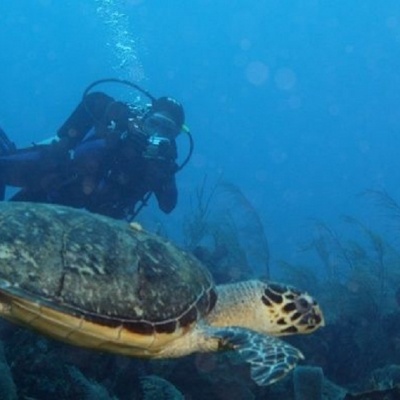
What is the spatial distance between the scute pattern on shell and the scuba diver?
118 inches

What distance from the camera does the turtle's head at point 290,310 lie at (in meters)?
3.95

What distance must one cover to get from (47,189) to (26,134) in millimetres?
118683

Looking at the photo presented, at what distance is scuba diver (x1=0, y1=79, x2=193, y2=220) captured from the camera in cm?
686

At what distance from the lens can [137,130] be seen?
6.91m

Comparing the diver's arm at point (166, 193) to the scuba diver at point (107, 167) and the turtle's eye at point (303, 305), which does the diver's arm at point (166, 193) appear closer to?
the scuba diver at point (107, 167)

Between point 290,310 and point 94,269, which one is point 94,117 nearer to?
point 94,269

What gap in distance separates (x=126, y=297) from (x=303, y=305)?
1.52 m

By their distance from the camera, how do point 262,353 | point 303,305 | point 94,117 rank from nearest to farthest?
point 262,353, point 303,305, point 94,117

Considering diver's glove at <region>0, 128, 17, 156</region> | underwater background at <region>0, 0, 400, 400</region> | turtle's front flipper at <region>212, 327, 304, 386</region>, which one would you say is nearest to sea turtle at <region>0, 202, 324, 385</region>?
turtle's front flipper at <region>212, 327, 304, 386</region>

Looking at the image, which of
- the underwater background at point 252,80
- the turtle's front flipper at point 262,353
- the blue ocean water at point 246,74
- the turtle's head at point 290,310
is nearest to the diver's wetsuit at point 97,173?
the turtle's head at point 290,310

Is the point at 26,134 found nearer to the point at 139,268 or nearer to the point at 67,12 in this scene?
the point at 67,12

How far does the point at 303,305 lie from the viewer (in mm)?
3953

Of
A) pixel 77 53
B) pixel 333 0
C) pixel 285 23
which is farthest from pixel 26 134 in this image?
pixel 333 0

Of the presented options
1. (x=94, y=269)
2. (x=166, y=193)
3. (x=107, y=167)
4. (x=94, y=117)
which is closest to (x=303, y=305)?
(x=94, y=269)
